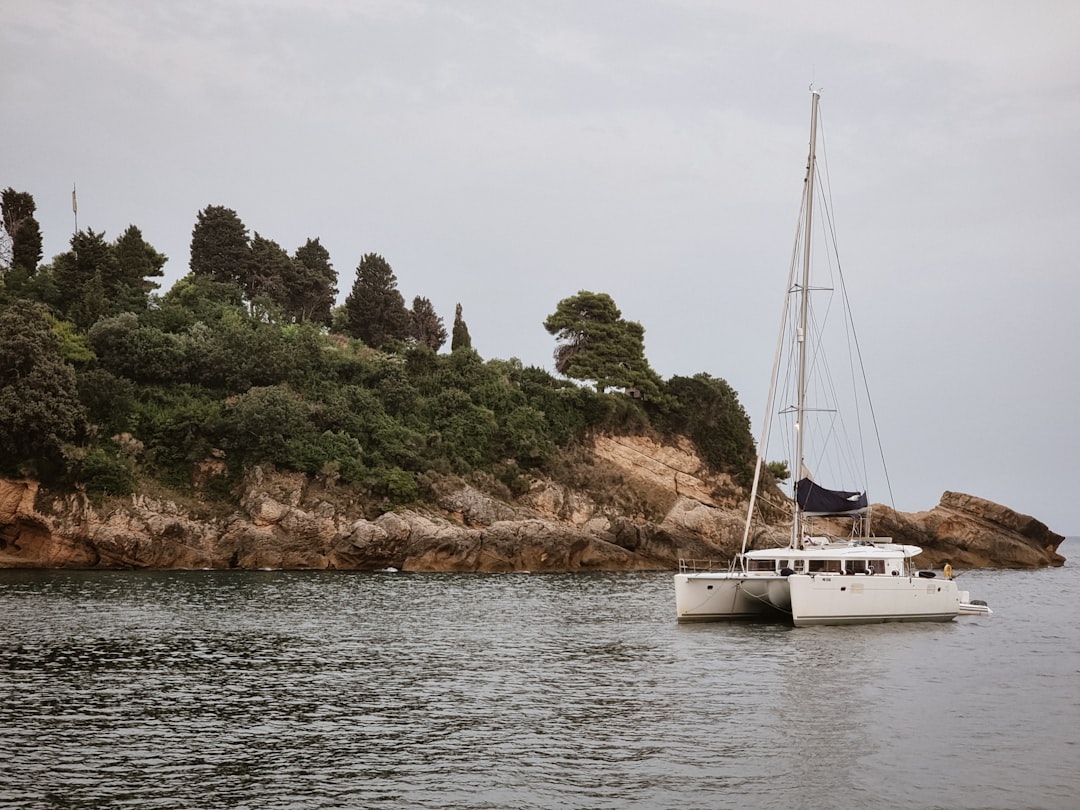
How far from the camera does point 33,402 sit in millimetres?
53594

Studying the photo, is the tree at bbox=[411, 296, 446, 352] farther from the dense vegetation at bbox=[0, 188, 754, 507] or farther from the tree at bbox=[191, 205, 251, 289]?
the tree at bbox=[191, 205, 251, 289]

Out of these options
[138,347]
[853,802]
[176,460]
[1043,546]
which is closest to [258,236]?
[138,347]

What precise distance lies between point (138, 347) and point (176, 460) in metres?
8.09

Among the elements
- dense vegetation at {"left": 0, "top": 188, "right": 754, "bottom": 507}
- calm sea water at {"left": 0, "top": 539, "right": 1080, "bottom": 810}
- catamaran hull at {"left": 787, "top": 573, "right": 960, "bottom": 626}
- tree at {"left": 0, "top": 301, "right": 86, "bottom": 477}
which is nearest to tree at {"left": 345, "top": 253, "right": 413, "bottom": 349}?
dense vegetation at {"left": 0, "top": 188, "right": 754, "bottom": 507}

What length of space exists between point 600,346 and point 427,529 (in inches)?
1116

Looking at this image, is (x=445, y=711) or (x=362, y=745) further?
(x=445, y=711)

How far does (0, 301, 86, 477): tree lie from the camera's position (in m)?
53.2

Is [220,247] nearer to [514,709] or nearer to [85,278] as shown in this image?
[85,278]

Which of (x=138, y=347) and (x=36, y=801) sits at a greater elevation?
(x=138, y=347)

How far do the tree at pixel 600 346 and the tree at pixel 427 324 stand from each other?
14572mm

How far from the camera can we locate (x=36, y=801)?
14.8m

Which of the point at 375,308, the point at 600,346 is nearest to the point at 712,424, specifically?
the point at 600,346

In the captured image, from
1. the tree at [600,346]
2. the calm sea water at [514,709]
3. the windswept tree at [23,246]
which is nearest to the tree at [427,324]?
the tree at [600,346]

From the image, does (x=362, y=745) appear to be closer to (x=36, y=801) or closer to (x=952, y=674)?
(x=36, y=801)
